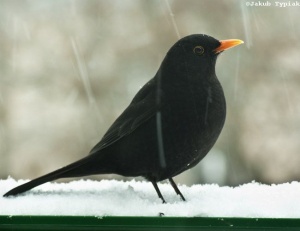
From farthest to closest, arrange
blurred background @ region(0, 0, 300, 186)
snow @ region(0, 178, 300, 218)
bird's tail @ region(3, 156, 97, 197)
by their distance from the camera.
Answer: blurred background @ region(0, 0, 300, 186) < bird's tail @ region(3, 156, 97, 197) < snow @ region(0, 178, 300, 218)

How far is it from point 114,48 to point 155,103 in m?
0.45

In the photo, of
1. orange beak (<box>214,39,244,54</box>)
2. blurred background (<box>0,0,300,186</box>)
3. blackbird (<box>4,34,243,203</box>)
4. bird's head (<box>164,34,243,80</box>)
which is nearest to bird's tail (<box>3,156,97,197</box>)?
blackbird (<box>4,34,243,203</box>)

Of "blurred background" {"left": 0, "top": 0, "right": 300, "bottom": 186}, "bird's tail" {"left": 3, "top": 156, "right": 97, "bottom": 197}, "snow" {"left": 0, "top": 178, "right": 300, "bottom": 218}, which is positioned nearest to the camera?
"snow" {"left": 0, "top": 178, "right": 300, "bottom": 218}

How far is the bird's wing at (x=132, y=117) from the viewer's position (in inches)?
93.9

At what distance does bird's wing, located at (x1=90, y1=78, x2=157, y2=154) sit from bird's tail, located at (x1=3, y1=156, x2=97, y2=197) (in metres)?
0.09

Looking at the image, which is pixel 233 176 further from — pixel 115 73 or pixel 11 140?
pixel 11 140

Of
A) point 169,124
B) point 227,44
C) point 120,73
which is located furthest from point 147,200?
point 227,44

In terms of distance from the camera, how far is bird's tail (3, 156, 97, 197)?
2363 millimetres

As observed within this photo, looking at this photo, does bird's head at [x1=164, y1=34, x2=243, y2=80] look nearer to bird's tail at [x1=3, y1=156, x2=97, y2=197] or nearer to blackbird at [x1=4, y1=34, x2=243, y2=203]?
blackbird at [x1=4, y1=34, x2=243, y2=203]

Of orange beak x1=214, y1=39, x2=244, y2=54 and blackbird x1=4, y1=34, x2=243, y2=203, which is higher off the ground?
orange beak x1=214, y1=39, x2=244, y2=54

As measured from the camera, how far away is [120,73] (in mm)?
2670

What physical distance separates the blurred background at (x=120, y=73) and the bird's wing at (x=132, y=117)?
0.18 m

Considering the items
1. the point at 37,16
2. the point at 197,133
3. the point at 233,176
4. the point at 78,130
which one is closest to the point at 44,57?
the point at 37,16

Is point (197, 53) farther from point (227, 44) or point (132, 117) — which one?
point (132, 117)
